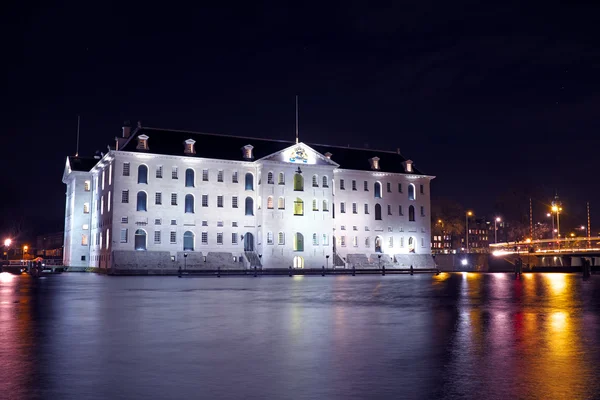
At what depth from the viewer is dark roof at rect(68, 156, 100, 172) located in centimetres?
8612

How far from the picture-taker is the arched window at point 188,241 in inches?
2941

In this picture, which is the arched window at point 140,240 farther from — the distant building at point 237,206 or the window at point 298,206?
the window at point 298,206

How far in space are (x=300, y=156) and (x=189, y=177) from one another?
14594mm

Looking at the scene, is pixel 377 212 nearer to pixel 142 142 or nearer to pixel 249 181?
pixel 249 181

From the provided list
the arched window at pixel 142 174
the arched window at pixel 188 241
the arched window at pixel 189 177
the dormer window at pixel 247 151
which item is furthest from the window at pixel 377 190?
the arched window at pixel 142 174

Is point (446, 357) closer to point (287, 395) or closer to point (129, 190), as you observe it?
point (287, 395)

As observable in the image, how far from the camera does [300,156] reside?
262ft

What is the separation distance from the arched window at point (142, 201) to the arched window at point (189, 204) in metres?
4.96

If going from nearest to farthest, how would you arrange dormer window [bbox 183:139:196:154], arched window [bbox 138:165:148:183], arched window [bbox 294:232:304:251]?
arched window [bbox 138:165:148:183] → dormer window [bbox 183:139:196:154] → arched window [bbox 294:232:304:251]

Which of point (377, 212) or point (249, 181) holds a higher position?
point (249, 181)

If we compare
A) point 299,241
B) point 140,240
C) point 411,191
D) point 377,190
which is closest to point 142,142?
point 140,240

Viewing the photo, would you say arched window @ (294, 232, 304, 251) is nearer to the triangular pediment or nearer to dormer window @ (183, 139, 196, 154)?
the triangular pediment

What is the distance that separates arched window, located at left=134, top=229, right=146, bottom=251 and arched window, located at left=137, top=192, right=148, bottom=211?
2.61 m

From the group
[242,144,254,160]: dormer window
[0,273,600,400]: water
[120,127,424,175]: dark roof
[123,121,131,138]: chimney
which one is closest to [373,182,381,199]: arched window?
[120,127,424,175]: dark roof
